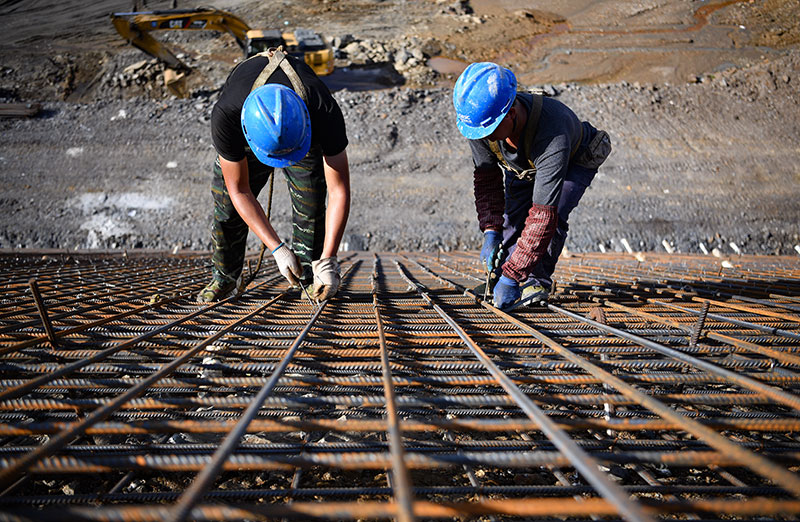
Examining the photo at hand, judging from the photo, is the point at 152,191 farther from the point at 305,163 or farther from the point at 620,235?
the point at 620,235

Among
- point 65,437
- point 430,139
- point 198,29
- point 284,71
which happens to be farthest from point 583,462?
point 198,29

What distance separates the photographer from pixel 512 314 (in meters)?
2.27

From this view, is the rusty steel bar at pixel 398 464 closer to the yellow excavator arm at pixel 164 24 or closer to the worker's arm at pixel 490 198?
the worker's arm at pixel 490 198

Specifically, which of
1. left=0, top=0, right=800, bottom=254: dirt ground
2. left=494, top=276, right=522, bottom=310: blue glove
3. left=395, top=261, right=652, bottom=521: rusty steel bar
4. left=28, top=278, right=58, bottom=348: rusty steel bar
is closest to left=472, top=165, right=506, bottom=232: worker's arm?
left=494, top=276, right=522, bottom=310: blue glove

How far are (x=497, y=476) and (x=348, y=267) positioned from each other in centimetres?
282

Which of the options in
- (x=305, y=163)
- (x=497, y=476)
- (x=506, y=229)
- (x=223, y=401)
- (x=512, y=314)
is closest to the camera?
(x=223, y=401)

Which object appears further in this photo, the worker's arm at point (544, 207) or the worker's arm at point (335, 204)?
the worker's arm at point (335, 204)

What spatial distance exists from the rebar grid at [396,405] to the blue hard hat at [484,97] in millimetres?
1015

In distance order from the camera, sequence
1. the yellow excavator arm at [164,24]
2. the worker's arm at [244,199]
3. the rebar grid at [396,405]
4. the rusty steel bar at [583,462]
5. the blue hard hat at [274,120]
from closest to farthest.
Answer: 1. the rusty steel bar at [583,462]
2. the rebar grid at [396,405]
3. the blue hard hat at [274,120]
4. the worker's arm at [244,199]
5. the yellow excavator arm at [164,24]

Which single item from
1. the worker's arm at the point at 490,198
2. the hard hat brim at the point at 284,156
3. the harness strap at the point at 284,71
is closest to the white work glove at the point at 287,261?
the hard hat brim at the point at 284,156

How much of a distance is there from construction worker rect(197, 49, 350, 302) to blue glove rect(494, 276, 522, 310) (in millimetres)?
939

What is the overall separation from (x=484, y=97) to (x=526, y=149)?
43 cm

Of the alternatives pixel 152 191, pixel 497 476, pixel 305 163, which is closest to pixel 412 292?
Result: pixel 305 163

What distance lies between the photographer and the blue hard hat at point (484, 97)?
83.6 inches
